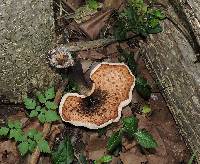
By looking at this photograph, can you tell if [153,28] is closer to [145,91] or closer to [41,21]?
[145,91]

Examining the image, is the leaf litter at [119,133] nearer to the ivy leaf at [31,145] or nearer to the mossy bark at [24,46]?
the ivy leaf at [31,145]

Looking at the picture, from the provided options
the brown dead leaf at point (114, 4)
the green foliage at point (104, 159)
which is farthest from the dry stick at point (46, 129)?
the brown dead leaf at point (114, 4)

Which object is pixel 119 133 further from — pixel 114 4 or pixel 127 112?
pixel 114 4

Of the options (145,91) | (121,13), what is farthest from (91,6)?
(145,91)

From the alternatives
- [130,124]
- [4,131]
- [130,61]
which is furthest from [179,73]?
[4,131]

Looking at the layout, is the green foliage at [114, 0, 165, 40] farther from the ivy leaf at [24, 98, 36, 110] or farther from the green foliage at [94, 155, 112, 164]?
the green foliage at [94, 155, 112, 164]

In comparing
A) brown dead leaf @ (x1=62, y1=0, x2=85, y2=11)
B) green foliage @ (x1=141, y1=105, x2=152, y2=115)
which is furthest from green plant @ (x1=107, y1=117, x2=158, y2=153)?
brown dead leaf @ (x1=62, y1=0, x2=85, y2=11)
